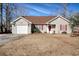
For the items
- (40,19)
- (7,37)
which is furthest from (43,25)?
(7,37)

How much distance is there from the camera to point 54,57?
594 centimetres

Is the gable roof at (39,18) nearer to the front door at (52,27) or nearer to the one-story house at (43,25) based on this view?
the one-story house at (43,25)

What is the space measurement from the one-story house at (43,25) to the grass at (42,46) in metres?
0.19

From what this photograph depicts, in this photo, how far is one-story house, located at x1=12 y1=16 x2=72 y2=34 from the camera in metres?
6.45

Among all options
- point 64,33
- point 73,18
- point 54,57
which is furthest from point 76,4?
point 54,57

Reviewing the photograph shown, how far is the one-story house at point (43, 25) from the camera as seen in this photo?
21.1 ft

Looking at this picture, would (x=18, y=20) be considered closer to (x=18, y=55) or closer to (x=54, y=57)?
(x=18, y=55)

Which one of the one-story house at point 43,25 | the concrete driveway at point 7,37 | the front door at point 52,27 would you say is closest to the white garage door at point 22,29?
the one-story house at point 43,25

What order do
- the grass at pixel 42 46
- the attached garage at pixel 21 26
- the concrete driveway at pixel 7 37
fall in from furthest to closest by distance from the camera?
1. the attached garage at pixel 21 26
2. the concrete driveway at pixel 7 37
3. the grass at pixel 42 46

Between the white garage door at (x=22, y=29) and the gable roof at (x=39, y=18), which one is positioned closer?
the gable roof at (x=39, y=18)

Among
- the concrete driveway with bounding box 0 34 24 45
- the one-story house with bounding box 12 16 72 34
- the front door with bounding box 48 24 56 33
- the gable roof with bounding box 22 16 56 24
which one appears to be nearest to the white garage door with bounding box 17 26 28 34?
the one-story house with bounding box 12 16 72 34

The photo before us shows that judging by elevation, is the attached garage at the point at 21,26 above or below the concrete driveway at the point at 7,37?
above

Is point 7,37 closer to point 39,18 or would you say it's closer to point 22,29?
point 22,29

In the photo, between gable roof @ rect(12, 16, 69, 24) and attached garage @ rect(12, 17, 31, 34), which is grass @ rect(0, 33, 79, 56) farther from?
gable roof @ rect(12, 16, 69, 24)
